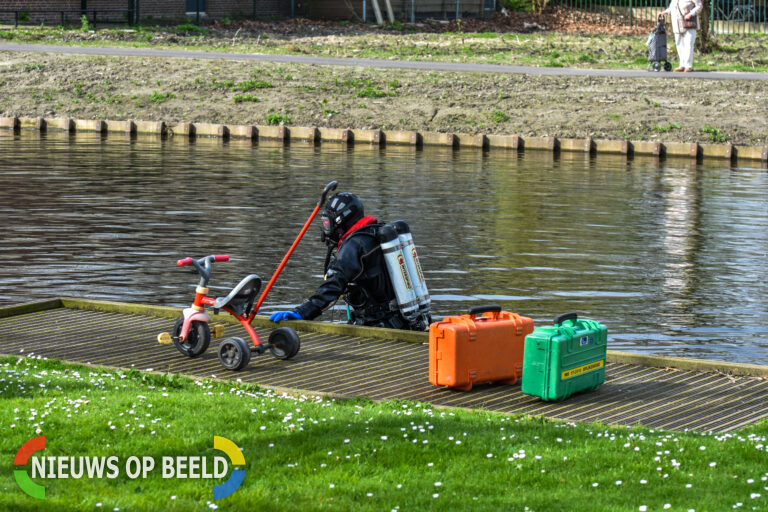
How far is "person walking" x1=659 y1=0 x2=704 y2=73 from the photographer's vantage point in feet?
117

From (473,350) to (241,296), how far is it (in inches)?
89.5

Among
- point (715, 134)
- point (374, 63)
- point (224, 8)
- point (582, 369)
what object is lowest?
point (582, 369)

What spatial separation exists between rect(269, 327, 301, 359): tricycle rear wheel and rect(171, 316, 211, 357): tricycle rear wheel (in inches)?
22.9

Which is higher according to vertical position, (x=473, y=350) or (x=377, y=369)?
(x=473, y=350)

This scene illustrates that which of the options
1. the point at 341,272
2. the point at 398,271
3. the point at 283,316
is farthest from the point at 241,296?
the point at 398,271

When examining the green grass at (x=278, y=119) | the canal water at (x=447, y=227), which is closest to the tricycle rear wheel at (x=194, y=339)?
the canal water at (x=447, y=227)

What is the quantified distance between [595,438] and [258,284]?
3924 millimetres

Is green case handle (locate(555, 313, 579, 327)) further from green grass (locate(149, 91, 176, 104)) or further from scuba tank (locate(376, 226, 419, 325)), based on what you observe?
green grass (locate(149, 91, 176, 104))

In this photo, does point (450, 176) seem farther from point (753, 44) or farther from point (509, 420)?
point (753, 44)

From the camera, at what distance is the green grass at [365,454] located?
259 inches

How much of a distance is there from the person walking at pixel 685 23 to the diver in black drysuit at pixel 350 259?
85.5 ft

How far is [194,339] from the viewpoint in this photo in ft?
36.3

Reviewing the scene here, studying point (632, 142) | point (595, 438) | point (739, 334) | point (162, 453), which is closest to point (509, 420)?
point (595, 438)

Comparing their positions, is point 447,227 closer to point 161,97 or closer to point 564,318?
point 564,318
